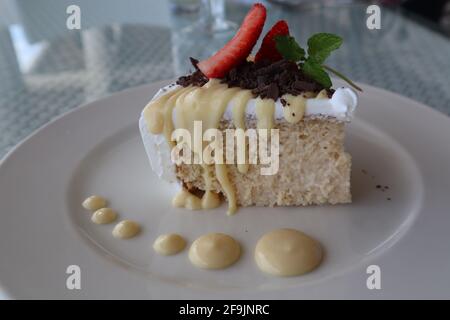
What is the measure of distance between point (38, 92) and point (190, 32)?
0.90m

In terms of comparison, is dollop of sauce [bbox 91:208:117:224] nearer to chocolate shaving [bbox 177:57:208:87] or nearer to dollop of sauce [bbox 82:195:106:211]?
dollop of sauce [bbox 82:195:106:211]

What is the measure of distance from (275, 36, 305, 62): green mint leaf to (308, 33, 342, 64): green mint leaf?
3cm

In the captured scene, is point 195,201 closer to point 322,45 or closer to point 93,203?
point 93,203

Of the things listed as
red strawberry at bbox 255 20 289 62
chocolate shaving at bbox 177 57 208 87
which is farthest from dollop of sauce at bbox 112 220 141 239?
red strawberry at bbox 255 20 289 62

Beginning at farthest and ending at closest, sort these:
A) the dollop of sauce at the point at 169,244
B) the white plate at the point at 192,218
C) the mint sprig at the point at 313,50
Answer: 1. the mint sprig at the point at 313,50
2. the dollop of sauce at the point at 169,244
3. the white plate at the point at 192,218

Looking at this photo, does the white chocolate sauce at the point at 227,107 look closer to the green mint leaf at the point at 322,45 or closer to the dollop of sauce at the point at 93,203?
the green mint leaf at the point at 322,45

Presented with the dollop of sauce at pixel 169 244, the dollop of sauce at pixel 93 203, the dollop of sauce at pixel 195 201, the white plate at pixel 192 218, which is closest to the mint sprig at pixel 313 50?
the white plate at pixel 192 218

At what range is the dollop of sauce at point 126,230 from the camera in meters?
1.45

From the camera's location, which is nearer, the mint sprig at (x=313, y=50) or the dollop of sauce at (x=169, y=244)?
the dollop of sauce at (x=169, y=244)

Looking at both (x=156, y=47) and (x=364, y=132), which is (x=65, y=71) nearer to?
(x=156, y=47)

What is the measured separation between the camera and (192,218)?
1.52 m

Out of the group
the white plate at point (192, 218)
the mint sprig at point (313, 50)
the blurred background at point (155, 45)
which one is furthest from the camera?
the blurred background at point (155, 45)

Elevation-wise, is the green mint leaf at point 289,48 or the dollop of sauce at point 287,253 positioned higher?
the green mint leaf at point 289,48

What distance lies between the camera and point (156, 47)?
271 cm
